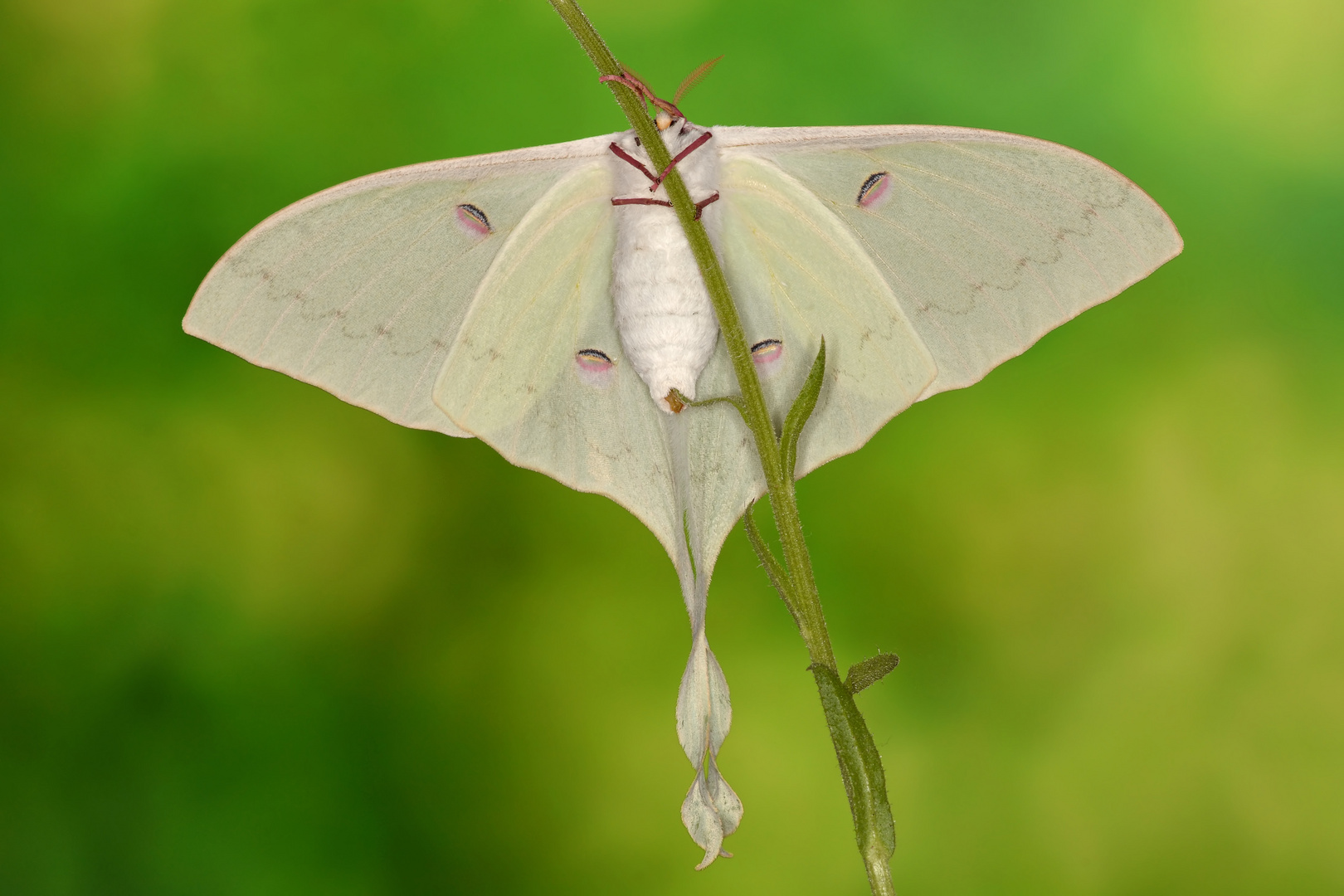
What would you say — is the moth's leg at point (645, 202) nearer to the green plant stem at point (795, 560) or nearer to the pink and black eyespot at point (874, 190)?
the green plant stem at point (795, 560)

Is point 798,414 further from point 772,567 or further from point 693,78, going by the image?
point 693,78

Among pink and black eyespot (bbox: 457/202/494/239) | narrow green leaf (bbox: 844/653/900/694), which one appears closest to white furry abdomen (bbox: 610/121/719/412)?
pink and black eyespot (bbox: 457/202/494/239)

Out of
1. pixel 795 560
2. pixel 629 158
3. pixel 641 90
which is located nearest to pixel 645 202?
pixel 629 158

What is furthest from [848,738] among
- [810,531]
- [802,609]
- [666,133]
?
[810,531]

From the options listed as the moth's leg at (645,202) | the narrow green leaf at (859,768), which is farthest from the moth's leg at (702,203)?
the narrow green leaf at (859,768)

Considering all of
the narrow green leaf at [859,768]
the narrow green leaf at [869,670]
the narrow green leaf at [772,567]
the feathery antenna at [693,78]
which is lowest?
the narrow green leaf at [859,768]

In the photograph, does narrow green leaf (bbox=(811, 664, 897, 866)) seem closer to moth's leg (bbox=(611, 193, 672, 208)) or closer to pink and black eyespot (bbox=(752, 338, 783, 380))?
pink and black eyespot (bbox=(752, 338, 783, 380))
